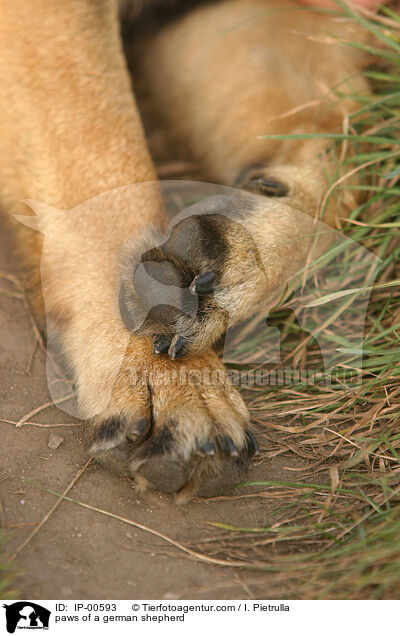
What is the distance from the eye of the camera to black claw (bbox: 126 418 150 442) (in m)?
1.30

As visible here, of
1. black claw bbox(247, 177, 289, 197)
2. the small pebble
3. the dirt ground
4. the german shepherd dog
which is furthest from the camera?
black claw bbox(247, 177, 289, 197)

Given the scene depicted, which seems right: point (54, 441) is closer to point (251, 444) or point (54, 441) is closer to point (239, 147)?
point (251, 444)

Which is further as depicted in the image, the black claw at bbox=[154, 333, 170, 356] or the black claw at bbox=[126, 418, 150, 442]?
the black claw at bbox=[154, 333, 170, 356]

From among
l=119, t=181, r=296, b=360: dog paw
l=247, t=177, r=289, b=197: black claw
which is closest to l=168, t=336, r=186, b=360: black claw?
l=119, t=181, r=296, b=360: dog paw

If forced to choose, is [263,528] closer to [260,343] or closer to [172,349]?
[172,349]

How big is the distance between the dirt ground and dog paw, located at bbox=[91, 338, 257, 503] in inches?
3.0

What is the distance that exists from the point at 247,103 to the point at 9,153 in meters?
0.90

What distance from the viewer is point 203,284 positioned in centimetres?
142

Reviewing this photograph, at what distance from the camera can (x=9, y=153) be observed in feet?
5.89

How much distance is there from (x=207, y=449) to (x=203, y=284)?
40cm

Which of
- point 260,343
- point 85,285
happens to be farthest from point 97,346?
point 260,343

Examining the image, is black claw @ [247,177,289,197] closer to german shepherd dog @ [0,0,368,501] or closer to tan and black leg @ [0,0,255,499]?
german shepherd dog @ [0,0,368,501]

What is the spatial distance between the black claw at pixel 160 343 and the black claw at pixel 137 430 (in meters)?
0.19

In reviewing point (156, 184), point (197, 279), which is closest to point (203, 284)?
point (197, 279)
